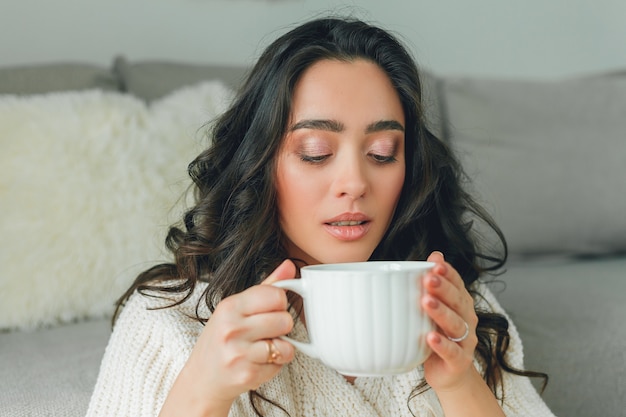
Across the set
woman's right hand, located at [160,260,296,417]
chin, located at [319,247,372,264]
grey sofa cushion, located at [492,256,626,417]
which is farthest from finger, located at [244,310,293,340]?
grey sofa cushion, located at [492,256,626,417]

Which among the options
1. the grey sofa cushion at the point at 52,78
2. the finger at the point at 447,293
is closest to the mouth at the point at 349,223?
the finger at the point at 447,293

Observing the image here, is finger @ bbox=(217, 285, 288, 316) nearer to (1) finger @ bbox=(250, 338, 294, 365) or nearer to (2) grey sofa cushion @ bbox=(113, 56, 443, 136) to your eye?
(1) finger @ bbox=(250, 338, 294, 365)

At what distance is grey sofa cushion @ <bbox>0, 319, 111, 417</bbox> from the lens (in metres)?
1.03

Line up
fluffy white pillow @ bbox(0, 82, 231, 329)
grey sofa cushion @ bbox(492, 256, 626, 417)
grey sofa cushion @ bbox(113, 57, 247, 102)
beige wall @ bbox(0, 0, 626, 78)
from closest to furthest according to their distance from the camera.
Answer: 1. grey sofa cushion @ bbox(492, 256, 626, 417)
2. fluffy white pillow @ bbox(0, 82, 231, 329)
3. grey sofa cushion @ bbox(113, 57, 247, 102)
4. beige wall @ bbox(0, 0, 626, 78)

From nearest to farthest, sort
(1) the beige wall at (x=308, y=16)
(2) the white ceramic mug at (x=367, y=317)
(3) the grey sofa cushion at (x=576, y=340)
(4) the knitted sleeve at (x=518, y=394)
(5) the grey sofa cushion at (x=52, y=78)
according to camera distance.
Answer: (2) the white ceramic mug at (x=367, y=317), (4) the knitted sleeve at (x=518, y=394), (3) the grey sofa cushion at (x=576, y=340), (5) the grey sofa cushion at (x=52, y=78), (1) the beige wall at (x=308, y=16)

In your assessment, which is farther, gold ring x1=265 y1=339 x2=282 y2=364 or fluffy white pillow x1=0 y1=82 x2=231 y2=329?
fluffy white pillow x1=0 y1=82 x2=231 y2=329

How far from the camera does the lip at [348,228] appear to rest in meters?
0.95

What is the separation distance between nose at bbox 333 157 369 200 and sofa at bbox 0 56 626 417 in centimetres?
49

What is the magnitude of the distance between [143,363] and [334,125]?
0.41m

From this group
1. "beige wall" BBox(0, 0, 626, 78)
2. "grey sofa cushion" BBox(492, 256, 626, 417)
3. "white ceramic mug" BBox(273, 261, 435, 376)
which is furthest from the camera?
"beige wall" BBox(0, 0, 626, 78)

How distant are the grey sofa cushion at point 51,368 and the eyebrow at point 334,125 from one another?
50 cm

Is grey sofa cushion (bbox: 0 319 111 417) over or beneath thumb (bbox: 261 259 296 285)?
beneath

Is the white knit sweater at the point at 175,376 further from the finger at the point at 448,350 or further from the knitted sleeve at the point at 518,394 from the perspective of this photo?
the finger at the point at 448,350

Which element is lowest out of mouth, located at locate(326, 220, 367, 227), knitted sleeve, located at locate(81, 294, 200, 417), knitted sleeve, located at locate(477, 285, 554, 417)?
knitted sleeve, located at locate(477, 285, 554, 417)
